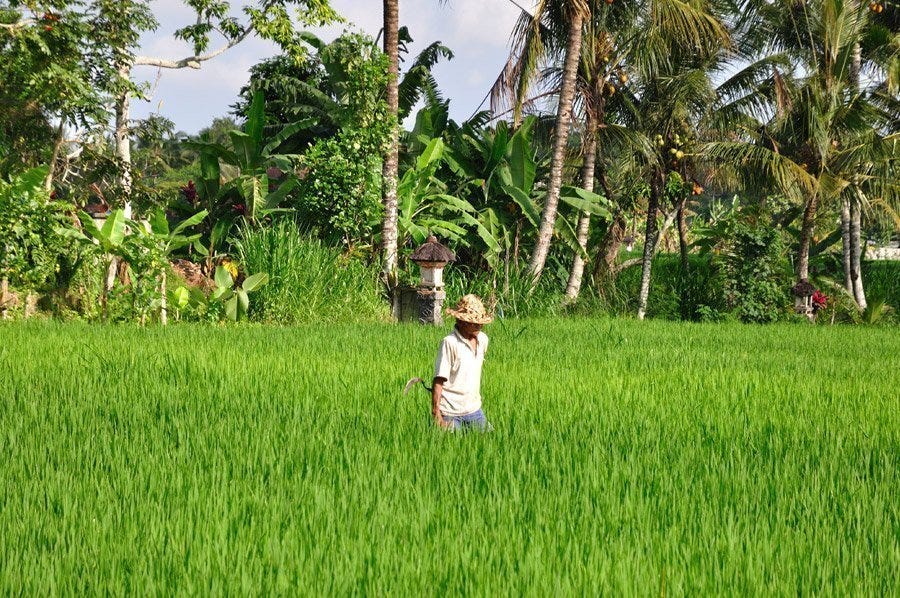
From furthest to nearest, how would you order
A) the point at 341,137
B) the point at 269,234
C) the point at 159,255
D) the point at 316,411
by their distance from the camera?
the point at 341,137 → the point at 269,234 → the point at 159,255 → the point at 316,411

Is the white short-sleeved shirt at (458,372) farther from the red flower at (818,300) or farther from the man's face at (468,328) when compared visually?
the red flower at (818,300)

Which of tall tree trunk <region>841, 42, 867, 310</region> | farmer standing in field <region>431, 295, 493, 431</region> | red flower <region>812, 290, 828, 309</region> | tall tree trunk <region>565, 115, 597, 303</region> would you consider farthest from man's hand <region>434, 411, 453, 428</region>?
tall tree trunk <region>841, 42, 867, 310</region>

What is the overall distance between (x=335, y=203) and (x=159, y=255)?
12.0 ft

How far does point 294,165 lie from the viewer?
625 inches

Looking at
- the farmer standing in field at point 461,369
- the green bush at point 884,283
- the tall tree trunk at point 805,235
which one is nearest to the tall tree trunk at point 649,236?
the tall tree trunk at point 805,235

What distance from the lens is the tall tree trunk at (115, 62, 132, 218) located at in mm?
13742

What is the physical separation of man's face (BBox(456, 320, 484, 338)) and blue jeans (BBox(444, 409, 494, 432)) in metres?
0.45

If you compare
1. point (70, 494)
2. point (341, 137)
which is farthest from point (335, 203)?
point (70, 494)

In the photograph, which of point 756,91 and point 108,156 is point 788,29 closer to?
point 756,91

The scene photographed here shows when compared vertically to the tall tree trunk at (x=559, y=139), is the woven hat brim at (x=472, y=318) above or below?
below

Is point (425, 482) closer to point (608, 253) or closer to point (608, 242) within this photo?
point (608, 242)

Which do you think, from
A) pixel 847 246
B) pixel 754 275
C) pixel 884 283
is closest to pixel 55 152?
pixel 754 275

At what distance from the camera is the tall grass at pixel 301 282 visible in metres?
12.6

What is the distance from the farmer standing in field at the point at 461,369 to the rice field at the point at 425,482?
158mm
